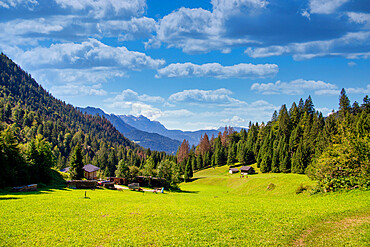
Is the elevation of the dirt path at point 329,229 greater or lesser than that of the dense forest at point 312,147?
lesser

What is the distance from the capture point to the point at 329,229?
1997 centimetres

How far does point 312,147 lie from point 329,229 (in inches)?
3087

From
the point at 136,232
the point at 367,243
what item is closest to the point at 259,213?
the point at 367,243

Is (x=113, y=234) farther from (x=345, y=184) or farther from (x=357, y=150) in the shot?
(x=357, y=150)

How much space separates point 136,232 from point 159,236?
8.09 feet

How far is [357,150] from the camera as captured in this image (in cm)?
3750

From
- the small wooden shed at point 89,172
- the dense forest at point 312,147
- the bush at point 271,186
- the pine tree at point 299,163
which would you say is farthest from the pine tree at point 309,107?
the small wooden shed at point 89,172

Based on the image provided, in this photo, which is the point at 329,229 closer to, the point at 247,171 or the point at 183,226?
the point at 183,226

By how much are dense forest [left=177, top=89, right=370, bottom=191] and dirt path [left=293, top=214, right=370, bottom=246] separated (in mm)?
15749

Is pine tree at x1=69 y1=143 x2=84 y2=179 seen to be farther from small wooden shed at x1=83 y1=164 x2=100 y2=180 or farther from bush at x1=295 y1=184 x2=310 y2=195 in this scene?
bush at x1=295 y1=184 x2=310 y2=195

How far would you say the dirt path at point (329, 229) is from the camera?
18.1 m

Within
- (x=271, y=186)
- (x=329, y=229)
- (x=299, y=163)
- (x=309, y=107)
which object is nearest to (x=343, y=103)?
(x=309, y=107)

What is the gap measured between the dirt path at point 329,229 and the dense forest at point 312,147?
1575 cm

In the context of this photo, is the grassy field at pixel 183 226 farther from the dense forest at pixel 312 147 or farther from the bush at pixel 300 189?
the bush at pixel 300 189
